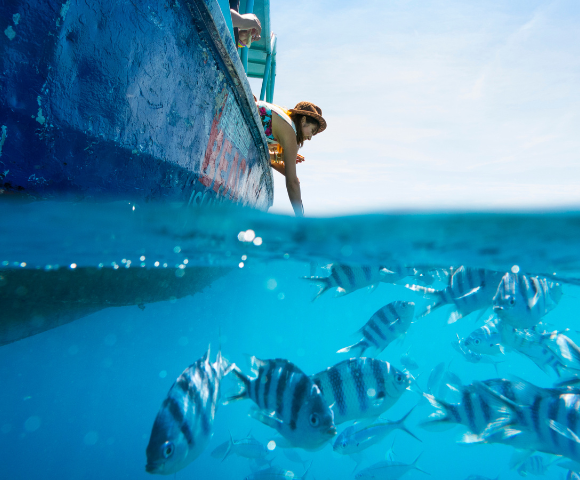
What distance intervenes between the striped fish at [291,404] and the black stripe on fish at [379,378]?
2.50 feet

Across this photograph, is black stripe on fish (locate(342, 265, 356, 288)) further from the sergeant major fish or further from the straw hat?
the straw hat

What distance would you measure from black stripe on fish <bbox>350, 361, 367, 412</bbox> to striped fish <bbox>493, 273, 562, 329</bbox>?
1.85 metres

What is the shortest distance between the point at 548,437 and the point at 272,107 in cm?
523

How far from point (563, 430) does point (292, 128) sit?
480cm

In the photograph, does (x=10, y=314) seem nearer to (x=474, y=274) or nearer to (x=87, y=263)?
(x=87, y=263)

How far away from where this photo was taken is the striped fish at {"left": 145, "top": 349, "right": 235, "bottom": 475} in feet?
8.52

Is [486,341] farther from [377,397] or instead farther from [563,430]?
[377,397]

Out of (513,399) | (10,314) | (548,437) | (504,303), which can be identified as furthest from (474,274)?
(10,314)

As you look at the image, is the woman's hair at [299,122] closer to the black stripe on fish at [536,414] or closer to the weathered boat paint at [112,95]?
the weathered boat paint at [112,95]

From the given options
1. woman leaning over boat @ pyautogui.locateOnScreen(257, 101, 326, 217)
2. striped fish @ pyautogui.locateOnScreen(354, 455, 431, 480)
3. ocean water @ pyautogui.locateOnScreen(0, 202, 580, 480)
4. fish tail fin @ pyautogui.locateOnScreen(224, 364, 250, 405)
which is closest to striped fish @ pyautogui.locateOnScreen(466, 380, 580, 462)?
ocean water @ pyautogui.locateOnScreen(0, 202, 580, 480)

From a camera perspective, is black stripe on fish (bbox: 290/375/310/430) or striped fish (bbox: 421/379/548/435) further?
striped fish (bbox: 421/379/548/435)

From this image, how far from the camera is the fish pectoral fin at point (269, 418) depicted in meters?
2.95

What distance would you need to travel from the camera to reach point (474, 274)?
12.6 feet

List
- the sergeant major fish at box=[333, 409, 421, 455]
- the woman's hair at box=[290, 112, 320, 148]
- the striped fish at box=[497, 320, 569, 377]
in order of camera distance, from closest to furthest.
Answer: the sergeant major fish at box=[333, 409, 421, 455] → the striped fish at box=[497, 320, 569, 377] → the woman's hair at box=[290, 112, 320, 148]
